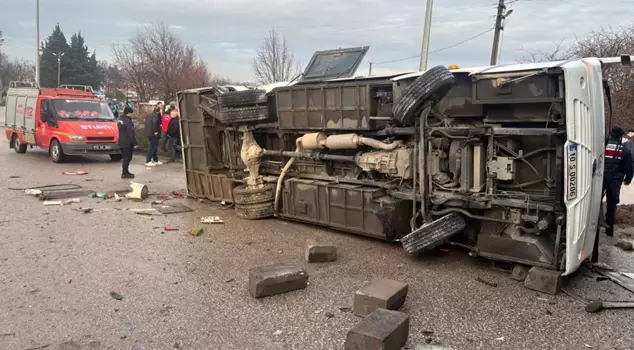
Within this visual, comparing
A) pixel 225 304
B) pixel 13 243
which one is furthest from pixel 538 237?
pixel 13 243

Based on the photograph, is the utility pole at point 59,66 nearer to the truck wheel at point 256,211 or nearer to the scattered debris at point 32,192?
the scattered debris at point 32,192

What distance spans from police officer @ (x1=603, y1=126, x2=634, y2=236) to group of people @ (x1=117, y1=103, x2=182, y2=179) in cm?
973

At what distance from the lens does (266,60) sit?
2594 centimetres

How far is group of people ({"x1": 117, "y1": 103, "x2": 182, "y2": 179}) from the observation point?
1166cm

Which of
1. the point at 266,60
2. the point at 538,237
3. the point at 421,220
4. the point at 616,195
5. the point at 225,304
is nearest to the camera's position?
the point at 225,304

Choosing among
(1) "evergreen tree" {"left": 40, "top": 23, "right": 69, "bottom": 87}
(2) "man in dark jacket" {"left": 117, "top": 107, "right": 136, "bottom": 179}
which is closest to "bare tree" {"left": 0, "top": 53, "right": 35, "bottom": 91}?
(1) "evergreen tree" {"left": 40, "top": 23, "right": 69, "bottom": 87}

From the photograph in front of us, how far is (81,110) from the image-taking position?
49.6ft

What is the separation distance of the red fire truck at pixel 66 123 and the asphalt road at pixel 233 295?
7425 mm

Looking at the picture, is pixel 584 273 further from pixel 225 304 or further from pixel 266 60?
pixel 266 60

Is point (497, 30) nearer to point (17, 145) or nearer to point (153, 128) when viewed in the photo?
point (153, 128)

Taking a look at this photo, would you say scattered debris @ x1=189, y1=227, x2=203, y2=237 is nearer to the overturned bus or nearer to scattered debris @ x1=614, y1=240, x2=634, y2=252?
the overturned bus

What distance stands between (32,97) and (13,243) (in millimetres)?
10942

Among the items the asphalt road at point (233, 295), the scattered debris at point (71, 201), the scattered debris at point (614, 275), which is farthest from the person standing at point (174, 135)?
the scattered debris at point (614, 275)

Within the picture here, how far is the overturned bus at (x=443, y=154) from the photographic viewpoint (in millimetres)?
4922
